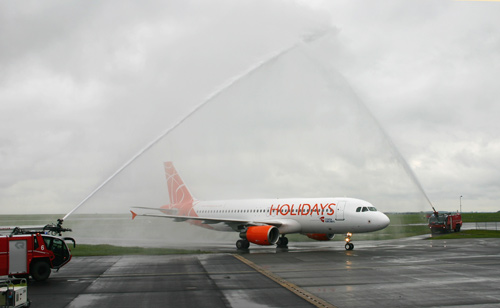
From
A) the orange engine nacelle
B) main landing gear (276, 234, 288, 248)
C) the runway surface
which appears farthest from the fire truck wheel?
main landing gear (276, 234, 288, 248)

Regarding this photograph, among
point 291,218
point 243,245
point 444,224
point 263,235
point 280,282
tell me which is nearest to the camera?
point 280,282

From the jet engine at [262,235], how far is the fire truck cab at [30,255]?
16487mm

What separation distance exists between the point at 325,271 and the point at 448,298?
7.84 meters

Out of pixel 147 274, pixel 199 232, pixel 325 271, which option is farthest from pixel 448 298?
pixel 199 232

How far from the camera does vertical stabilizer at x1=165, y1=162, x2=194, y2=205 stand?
5109cm

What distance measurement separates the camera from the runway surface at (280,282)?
15.5 m

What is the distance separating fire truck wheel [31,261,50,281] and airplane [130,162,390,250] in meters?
16.0

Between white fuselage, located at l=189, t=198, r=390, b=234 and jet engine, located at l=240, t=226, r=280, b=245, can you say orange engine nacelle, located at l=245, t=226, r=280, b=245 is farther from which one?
white fuselage, located at l=189, t=198, r=390, b=234

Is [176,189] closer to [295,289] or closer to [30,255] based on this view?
[30,255]

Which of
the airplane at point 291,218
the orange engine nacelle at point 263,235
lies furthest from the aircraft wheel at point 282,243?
the orange engine nacelle at point 263,235

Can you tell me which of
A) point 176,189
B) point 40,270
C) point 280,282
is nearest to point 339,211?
point 280,282

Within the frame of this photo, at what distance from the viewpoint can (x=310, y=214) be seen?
36.8 meters

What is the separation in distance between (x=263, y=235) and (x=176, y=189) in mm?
18967

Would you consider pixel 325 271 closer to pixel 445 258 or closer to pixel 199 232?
pixel 445 258
